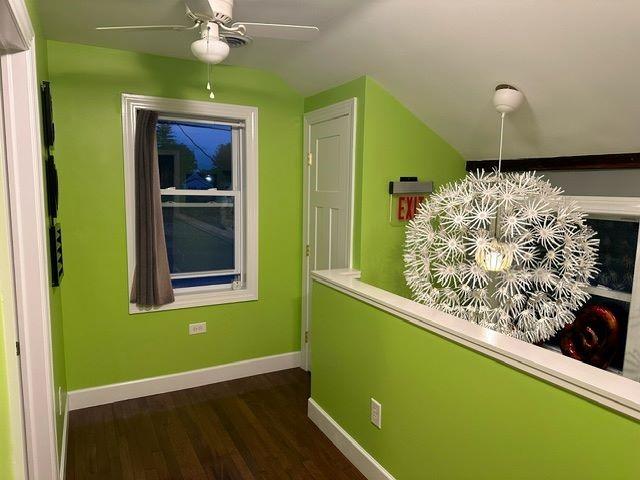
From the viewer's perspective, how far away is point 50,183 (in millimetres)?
2287

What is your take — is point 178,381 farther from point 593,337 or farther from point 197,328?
point 593,337

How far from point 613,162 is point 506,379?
1.62 m

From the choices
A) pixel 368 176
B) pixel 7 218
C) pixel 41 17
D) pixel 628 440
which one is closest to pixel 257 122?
pixel 368 176

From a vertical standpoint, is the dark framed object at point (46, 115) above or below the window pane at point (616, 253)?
above

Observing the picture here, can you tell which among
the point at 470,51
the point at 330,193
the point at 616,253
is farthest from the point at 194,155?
the point at 616,253

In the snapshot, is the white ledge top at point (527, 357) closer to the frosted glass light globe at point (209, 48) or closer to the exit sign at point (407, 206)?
the exit sign at point (407, 206)

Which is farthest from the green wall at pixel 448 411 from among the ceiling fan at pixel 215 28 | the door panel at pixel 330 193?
the ceiling fan at pixel 215 28

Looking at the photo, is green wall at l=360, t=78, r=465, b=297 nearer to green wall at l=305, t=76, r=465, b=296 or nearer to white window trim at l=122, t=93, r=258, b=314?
green wall at l=305, t=76, r=465, b=296

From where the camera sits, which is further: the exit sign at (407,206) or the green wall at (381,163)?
the exit sign at (407,206)

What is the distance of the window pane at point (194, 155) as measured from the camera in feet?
10.7

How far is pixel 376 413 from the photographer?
7.53ft

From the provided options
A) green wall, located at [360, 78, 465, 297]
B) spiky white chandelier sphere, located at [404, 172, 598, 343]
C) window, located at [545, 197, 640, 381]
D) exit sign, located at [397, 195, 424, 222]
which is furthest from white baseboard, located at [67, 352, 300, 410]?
window, located at [545, 197, 640, 381]

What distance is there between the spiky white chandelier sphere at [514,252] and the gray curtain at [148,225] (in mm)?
1924

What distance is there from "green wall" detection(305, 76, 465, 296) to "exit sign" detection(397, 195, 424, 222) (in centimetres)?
8
